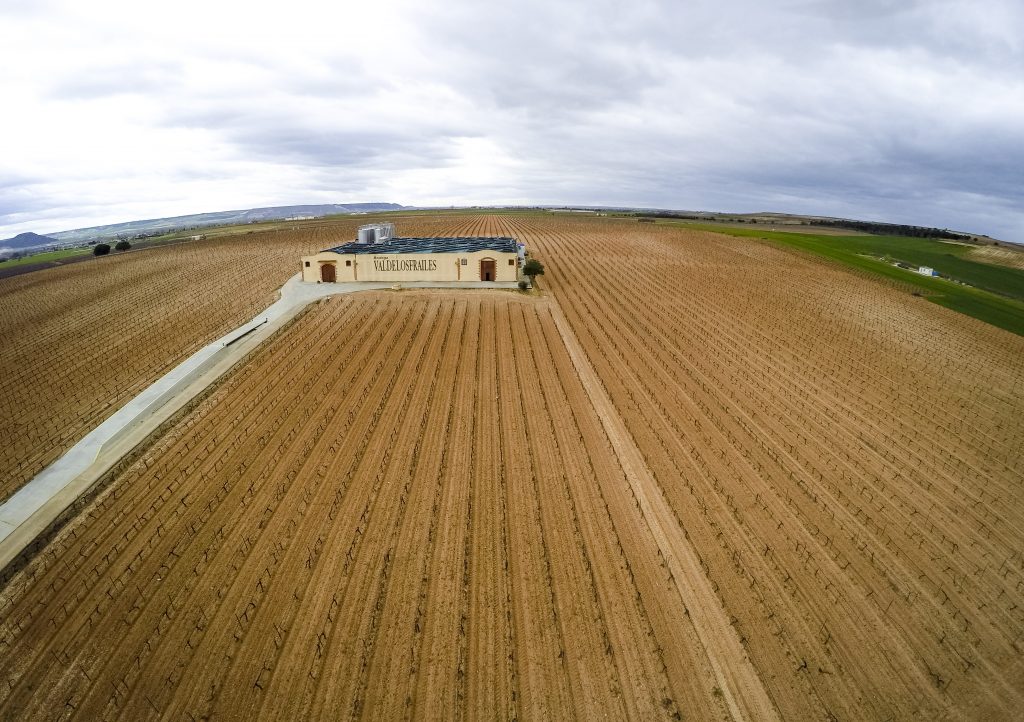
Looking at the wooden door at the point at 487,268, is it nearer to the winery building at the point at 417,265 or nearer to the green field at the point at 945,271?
the winery building at the point at 417,265

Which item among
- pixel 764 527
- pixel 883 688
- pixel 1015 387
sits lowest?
pixel 883 688

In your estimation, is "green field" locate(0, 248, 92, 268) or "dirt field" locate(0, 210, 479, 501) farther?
"green field" locate(0, 248, 92, 268)

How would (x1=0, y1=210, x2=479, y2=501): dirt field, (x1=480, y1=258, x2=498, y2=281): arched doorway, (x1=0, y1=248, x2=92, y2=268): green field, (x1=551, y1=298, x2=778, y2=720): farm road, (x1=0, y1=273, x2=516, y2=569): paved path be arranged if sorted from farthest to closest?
(x1=0, y1=248, x2=92, y2=268): green field
(x1=480, y1=258, x2=498, y2=281): arched doorway
(x1=0, y1=210, x2=479, y2=501): dirt field
(x1=0, y1=273, x2=516, y2=569): paved path
(x1=551, y1=298, x2=778, y2=720): farm road

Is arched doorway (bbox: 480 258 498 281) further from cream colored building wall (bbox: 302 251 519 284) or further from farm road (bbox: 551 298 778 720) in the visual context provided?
farm road (bbox: 551 298 778 720)

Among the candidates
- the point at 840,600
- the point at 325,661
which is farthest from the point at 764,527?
the point at 325,661

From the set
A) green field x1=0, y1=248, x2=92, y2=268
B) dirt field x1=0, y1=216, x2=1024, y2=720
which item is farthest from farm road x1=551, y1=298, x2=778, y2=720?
green field x1=0, y1=248, x2=92, y2=268

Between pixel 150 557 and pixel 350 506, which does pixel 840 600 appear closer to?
pixel 350 506
